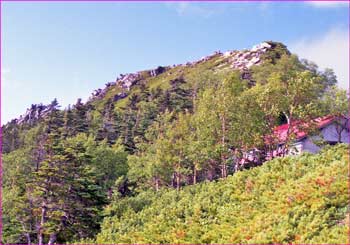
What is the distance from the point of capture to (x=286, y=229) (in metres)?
18.2

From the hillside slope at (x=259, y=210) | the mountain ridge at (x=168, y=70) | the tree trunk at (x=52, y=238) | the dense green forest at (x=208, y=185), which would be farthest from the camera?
the mountain ridge at (x=168, y=70)

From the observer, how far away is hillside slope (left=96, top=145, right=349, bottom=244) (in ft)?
59.3

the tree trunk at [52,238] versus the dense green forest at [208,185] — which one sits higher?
the dense green forest at [208,185]

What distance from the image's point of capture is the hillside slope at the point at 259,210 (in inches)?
711

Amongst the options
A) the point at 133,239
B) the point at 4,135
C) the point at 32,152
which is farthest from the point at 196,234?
the point at 4,135

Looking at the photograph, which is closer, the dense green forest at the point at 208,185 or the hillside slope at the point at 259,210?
the hillside slope at the point at 259,210

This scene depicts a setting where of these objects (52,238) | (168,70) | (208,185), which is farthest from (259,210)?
(168,70)

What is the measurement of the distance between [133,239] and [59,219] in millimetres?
9725

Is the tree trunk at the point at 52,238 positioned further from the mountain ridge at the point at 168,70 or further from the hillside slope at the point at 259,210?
the mountain ridge at the point at 168,70

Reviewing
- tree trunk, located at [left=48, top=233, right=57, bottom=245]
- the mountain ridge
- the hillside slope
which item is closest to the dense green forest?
the hillside slope

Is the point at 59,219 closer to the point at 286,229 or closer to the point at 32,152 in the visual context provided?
the point at 286,229

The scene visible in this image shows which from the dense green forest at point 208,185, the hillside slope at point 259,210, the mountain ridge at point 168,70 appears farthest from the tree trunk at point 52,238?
the mountain ridge at point 168,70

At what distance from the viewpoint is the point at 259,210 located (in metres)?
21.6

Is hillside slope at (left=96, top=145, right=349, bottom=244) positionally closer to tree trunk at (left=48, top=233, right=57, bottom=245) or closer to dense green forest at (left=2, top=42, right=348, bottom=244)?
dense green forest at (left=2, top=42, right=348, bottom=244)
